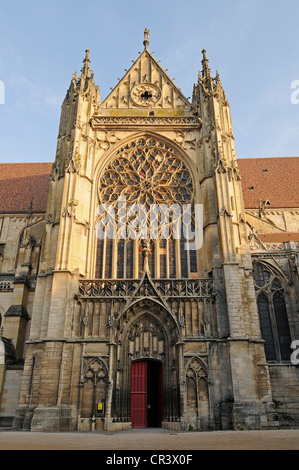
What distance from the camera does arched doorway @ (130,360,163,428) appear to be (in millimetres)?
13133

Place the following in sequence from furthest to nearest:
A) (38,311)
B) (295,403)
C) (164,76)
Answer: (164,76) < (38,311) < (295,403)

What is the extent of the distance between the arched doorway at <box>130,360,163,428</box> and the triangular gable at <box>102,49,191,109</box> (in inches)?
549

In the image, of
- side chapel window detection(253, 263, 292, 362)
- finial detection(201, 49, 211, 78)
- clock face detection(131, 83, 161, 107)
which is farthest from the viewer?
clock face detection(131, 83, 161, 107)

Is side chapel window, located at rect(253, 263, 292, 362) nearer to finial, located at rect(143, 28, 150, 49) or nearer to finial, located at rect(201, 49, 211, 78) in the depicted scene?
finial, located at rect(201, 49, 211, 78)

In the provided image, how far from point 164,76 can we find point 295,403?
18325mm

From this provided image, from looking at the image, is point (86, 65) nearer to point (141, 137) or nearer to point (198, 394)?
point (141, 137)

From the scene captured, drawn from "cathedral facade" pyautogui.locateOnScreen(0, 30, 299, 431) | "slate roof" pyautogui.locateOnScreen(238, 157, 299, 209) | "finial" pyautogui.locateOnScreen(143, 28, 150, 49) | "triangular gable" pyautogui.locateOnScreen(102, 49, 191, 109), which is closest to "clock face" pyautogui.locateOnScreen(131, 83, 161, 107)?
"triangular gable" pyautogui.locateOnScreen(102, 49, 191, 109)

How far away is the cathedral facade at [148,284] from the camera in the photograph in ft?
41.4

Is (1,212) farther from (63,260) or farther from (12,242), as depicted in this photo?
(63,260)

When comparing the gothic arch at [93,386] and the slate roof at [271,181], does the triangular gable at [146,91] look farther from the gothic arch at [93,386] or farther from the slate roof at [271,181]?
the gothic arch at [93,386]

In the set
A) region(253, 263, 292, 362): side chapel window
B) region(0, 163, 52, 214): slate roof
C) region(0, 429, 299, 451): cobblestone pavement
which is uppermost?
region(0, 163, 52, 214): slate roof

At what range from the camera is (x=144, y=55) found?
22344mm

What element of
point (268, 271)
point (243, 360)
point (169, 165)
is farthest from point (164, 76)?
point (243, 360)

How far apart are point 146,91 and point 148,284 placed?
12.2m
